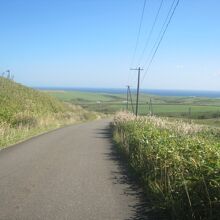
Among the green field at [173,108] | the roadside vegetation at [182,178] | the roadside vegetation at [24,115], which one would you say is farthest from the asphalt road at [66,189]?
the green field at [173,108]

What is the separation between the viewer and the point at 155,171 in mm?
9445

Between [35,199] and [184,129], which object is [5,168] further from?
[184,129]

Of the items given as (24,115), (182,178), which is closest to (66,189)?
(182,178)

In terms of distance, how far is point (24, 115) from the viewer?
3525 cm

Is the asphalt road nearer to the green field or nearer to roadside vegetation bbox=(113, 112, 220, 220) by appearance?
roadside vegetation bbox=(113, 112, 220, 220)

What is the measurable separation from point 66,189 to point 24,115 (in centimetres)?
2664

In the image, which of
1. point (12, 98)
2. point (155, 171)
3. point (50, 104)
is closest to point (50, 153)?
point (155, 171)

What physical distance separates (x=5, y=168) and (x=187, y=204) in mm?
6766

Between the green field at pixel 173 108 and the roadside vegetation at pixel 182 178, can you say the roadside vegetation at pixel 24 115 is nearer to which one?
the green field at pixel 173 108

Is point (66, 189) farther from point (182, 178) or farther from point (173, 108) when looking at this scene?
point (173, 108)

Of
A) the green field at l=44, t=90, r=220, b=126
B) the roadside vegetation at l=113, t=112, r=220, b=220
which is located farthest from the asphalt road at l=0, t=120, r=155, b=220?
the green field at l=44, t=90, r=220, b=126

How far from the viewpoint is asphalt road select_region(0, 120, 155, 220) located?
7449mm

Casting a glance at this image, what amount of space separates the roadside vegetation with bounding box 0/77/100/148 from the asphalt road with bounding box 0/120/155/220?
19.2ft

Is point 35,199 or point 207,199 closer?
point 207,199
